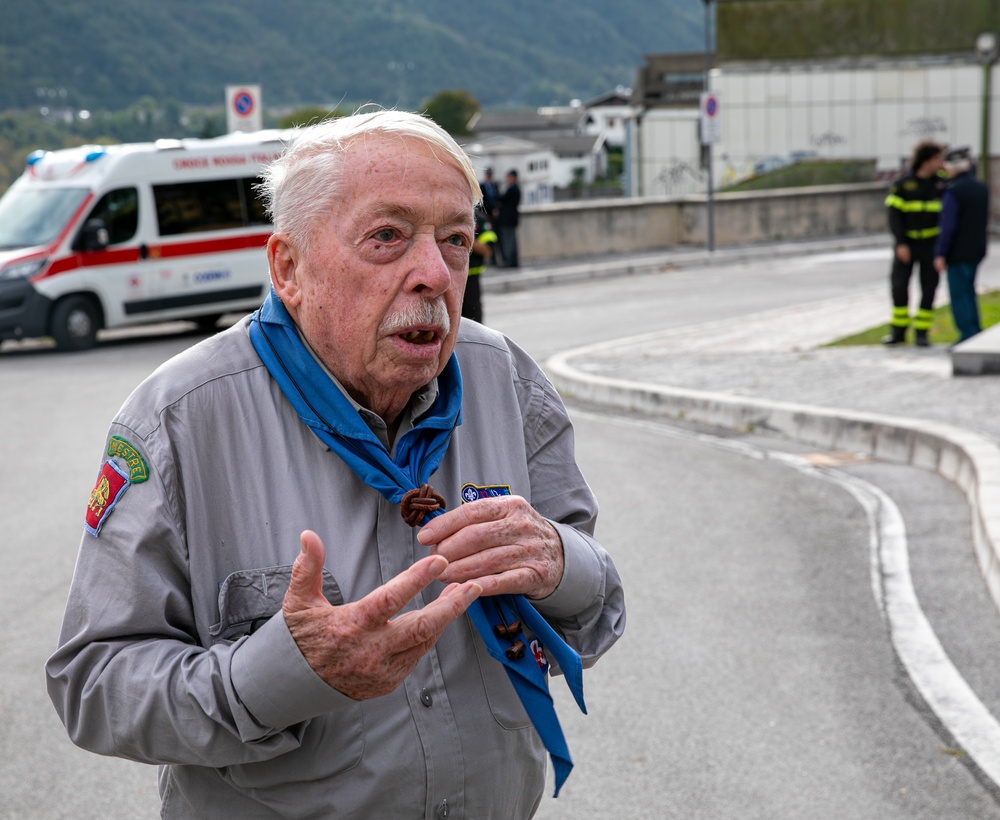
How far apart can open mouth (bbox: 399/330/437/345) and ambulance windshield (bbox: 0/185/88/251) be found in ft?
54.9

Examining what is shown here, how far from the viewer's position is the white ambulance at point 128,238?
1761 centimetres

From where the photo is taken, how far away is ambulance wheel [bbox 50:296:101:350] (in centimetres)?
1761

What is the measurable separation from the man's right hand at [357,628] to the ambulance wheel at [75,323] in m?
16.7

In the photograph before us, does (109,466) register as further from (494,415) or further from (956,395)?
(956,395)

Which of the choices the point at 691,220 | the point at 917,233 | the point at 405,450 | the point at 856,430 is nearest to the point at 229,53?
the point at 691,220

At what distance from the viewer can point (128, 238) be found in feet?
59.6

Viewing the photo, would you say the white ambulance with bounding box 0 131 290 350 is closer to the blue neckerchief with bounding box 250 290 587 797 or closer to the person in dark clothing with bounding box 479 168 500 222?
the person in dark clothing with bounding box 479 168 500 222

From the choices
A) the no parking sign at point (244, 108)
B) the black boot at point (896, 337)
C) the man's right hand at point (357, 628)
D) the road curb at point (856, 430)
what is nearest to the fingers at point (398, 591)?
the man's right hand at point (357, 628)

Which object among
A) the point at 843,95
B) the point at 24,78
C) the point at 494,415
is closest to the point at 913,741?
the point at 494,415

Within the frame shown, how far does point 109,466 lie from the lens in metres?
2.08

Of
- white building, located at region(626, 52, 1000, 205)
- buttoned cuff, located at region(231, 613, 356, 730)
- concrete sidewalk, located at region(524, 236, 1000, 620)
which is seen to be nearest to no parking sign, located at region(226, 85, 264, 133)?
concrete sidewalk, located at region(524, 236, 1000, 620)

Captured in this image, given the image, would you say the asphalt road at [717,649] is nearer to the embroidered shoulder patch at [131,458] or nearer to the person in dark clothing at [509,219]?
the embroidered shoulder patch at [131,458]

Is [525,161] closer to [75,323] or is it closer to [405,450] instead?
[75,323]

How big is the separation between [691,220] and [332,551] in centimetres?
2756
